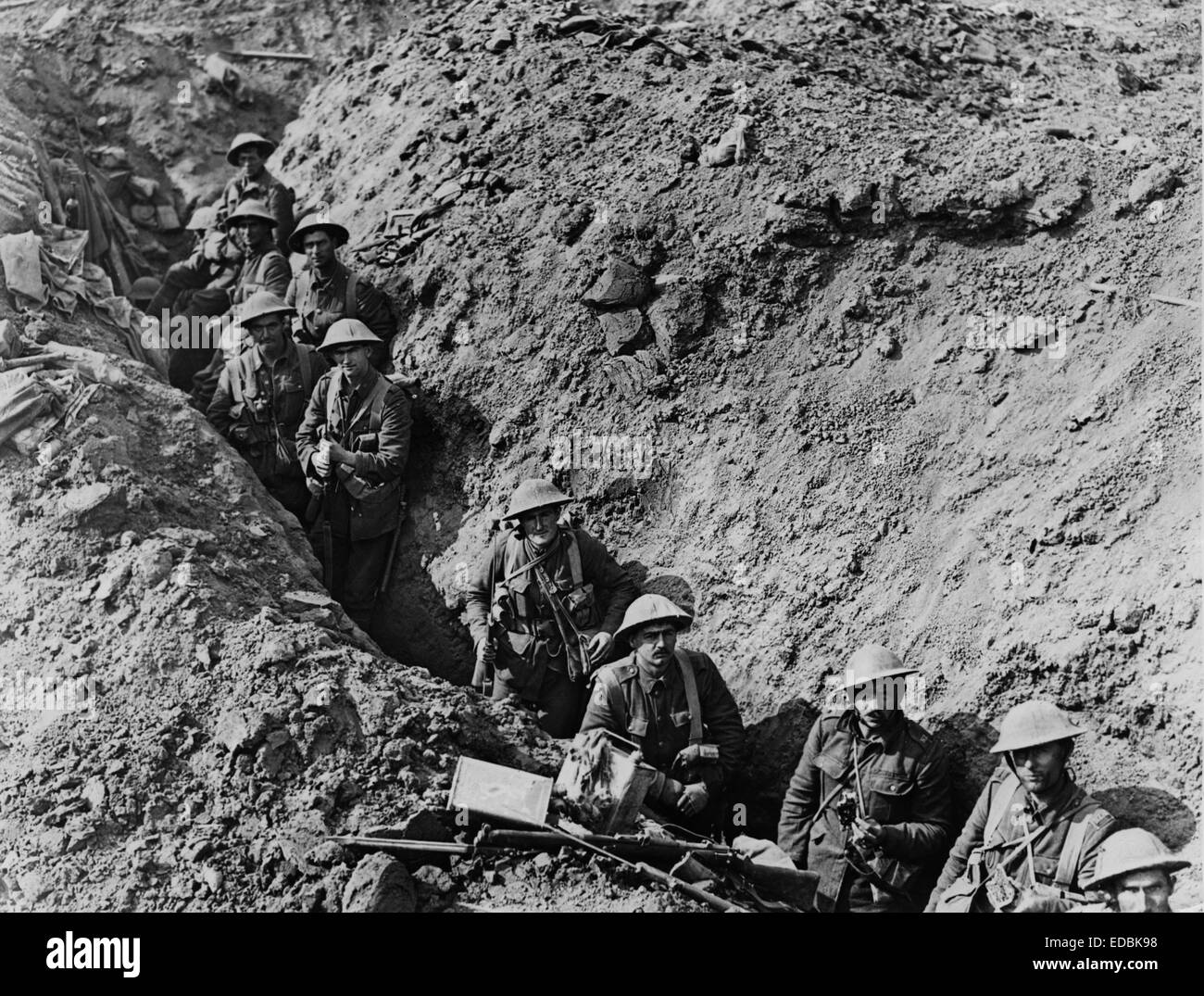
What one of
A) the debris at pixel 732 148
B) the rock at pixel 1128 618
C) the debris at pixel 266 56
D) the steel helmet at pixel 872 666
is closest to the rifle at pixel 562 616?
the steel helmet at pixel 872 666

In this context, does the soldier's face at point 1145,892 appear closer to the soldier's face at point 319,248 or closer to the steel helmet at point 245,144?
the soldier's face at point 319,248

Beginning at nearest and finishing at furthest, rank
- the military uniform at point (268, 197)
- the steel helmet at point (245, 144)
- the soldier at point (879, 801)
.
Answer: the soldier at point (879, 801), the military uniform at point (268, 197), the steel helmet at point (245, 144)

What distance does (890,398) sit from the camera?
Result: 30.9 ft

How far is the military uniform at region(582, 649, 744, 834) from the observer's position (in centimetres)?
795

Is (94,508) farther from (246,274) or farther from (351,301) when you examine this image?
(246,274)

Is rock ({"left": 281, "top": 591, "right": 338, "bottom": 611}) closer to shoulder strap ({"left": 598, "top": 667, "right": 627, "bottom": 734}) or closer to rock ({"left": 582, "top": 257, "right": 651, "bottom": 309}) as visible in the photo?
shoulder strap ({"left": 598, "top": 667, "right": 627, "bottom": 734})

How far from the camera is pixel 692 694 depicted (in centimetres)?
802

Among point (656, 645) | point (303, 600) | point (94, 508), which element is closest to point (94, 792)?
point (303, 600)

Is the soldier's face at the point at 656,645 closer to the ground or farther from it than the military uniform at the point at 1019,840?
farther from it

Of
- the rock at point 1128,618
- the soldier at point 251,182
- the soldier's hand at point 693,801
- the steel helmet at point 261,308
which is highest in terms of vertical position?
the soldier at point 251,182

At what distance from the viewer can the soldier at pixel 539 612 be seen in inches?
345

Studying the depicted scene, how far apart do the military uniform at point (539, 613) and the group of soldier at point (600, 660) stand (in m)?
0.01

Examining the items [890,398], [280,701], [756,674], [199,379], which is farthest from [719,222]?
[280,701]

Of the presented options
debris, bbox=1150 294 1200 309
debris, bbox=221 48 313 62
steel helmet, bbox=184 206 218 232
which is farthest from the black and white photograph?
debris, bbox=221 48 313 62
